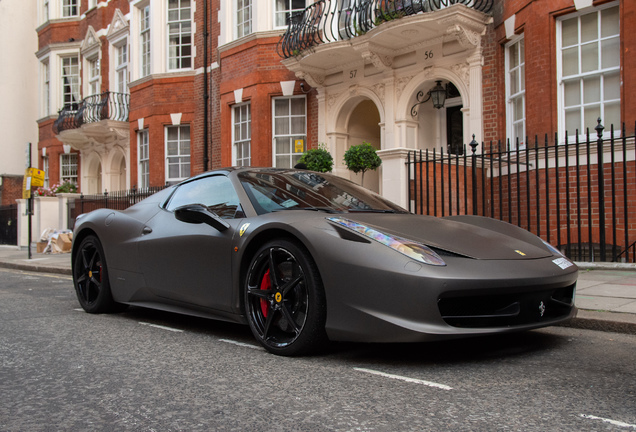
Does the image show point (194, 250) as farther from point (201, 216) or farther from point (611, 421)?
point (611, 421)

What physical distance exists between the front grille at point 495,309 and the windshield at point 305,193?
1.20m

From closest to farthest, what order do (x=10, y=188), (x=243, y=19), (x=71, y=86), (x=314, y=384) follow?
(x=314, y=384)
(x=243, y=19)
(x=71, y=86)
(x=10, y=188)

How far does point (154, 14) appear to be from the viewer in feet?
65.0

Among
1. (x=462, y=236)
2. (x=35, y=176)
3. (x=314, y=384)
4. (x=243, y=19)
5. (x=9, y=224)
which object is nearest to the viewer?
(x=314, y=384)

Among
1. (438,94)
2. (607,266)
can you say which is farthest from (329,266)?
(438,94)

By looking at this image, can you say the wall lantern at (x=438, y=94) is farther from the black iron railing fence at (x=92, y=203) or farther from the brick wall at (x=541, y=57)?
the black iron railing fence at (x=92, y=203)

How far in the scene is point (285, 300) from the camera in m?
3.94

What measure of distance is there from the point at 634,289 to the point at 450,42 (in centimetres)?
773

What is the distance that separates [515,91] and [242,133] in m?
8.12

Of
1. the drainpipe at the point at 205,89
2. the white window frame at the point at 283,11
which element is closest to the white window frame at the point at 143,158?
the drainpipe at the point at 205,89

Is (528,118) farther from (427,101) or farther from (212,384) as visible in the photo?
(212,384)

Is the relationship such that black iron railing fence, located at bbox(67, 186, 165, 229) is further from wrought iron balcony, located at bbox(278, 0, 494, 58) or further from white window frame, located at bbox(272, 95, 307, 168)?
wrought iron balcony, located at bbox(278, 0, 494, 58)

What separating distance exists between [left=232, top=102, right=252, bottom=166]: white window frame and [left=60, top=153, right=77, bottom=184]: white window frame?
38.7ft


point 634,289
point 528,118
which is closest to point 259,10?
point 528,118
